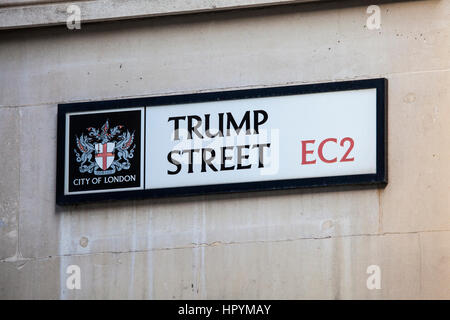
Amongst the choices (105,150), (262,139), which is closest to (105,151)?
(105,150)

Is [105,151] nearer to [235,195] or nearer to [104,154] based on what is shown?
[104,154]

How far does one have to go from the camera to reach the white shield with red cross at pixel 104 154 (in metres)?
20.5

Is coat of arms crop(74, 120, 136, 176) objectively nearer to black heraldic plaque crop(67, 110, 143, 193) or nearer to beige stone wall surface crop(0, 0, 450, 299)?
black heraldic plaque crop(67, 110, 143, 193)

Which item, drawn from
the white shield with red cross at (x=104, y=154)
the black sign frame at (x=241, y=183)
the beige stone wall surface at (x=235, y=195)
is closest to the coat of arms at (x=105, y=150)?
the white shield with red cross at (x=104, y=154)

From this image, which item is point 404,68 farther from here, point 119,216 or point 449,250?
point 119,216

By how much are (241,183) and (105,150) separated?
171 cm

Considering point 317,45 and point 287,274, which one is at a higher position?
point 317,45

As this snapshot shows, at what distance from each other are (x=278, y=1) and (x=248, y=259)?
2.97 metres

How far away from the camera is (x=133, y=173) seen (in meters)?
20.4

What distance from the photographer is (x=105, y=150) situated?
67.5ft

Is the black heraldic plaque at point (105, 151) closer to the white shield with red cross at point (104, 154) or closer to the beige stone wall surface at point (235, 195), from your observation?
the white shield with red cross at point (104, 154)
